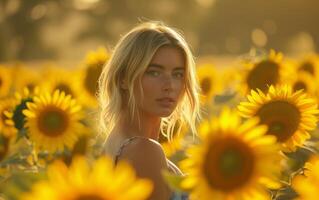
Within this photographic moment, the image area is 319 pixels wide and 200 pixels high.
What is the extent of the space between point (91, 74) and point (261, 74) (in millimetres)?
1699

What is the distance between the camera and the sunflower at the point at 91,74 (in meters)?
6.48

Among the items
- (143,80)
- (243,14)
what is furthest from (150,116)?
(243,14)

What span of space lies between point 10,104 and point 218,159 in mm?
3720

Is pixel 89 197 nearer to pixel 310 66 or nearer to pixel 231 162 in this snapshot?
pixel 231 162

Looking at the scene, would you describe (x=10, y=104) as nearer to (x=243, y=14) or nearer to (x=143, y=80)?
(x=143, y=80)

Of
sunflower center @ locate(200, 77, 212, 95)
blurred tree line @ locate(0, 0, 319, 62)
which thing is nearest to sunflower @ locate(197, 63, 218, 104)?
sunflower center @ locate(200, 77, 212, 95)

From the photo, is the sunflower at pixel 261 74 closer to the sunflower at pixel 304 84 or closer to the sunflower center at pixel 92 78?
the sunflower at pixel 304 84

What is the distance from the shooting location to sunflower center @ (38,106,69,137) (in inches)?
183

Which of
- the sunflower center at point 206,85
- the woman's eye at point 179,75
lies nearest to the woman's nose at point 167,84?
the woman's eye at point 179,75

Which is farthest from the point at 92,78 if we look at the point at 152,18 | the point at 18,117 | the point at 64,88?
the point at 152,18

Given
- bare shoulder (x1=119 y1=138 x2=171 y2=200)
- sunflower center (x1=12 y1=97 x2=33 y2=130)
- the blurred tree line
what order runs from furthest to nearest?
the blurred tree line
sunflower center (x1=12 y1=97 x2=33 y2=130)
bare shoulder (x1=119 y1=138 x2=171 y2=200)

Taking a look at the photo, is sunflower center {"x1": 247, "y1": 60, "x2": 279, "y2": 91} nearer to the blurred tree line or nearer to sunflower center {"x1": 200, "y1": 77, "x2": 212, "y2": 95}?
sunflower center {"x1": 200, "y1": 77, "x2": 212, "y2": 95}

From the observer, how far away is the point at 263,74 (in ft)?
18.0

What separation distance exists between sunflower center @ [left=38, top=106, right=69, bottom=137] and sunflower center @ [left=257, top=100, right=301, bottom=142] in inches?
62.2
